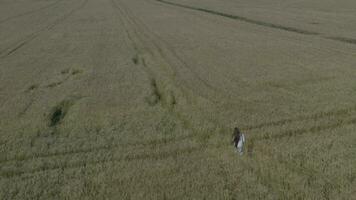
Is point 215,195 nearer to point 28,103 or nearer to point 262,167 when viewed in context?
point 262,167

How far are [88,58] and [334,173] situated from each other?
A: 51.1 feet

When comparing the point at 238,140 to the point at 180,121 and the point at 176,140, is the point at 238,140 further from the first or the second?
the point at 180,121

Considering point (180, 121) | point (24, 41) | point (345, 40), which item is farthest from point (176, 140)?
point (24, 41)

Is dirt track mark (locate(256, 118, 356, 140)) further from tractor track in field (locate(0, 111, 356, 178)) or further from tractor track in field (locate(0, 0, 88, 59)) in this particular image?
tractor track in field (locate(0, 0, 88, 59))

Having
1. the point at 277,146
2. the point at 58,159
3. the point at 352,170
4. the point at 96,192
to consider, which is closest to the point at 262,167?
the point at 277,146

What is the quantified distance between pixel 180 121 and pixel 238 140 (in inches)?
94.5

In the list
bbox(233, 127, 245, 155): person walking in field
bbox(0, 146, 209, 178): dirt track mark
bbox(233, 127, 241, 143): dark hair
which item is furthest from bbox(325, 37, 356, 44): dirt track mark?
bbox(0, 146, 209, 178): dirt track mark

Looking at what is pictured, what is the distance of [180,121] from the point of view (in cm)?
1093

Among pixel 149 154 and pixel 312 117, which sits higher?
pixel 149 154

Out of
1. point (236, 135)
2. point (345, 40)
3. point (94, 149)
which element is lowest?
point (345, 40)

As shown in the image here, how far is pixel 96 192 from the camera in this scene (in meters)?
7.52

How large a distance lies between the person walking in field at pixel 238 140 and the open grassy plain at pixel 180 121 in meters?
0.16

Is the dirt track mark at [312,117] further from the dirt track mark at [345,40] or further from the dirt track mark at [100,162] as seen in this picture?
the dirt track mark at [345,40]

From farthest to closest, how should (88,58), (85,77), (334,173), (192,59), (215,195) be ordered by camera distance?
(88,58) < (192,59) < (85,77) < (334,173) < (215,195)
